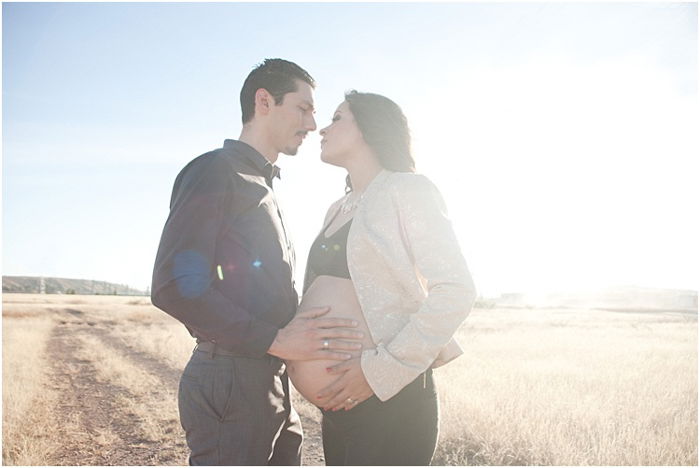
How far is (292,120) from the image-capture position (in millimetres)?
3082

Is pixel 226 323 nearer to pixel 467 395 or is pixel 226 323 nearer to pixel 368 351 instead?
pixel 368 351

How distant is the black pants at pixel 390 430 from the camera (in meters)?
2.25

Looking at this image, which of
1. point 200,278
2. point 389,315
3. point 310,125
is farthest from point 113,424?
point 389,315

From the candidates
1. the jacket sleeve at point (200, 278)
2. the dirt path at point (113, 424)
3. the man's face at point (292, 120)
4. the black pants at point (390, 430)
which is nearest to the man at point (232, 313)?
the jacket sleeve at point (200, 278)

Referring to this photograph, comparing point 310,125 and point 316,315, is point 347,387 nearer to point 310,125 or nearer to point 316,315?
point 316,315

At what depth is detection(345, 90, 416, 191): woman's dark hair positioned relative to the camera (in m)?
2.63

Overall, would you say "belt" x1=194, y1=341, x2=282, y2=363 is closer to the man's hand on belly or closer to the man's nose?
the man's hand on belly

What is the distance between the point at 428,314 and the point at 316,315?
1.62ft

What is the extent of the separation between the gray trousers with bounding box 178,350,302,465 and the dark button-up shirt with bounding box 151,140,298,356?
13cm

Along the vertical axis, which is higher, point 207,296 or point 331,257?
point 331,257

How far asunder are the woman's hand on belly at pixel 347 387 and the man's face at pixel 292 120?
1.41 metres

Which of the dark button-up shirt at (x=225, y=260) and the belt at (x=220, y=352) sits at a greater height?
the dark button-up shirt at (x=225, y=260)

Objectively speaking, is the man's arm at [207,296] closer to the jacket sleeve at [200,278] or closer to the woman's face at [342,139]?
the jacket sleeve at [200,278]

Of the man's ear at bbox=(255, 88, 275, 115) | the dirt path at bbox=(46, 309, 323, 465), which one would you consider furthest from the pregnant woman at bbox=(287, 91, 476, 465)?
the dirt path at bbox=(46, 309, 323, 465)
